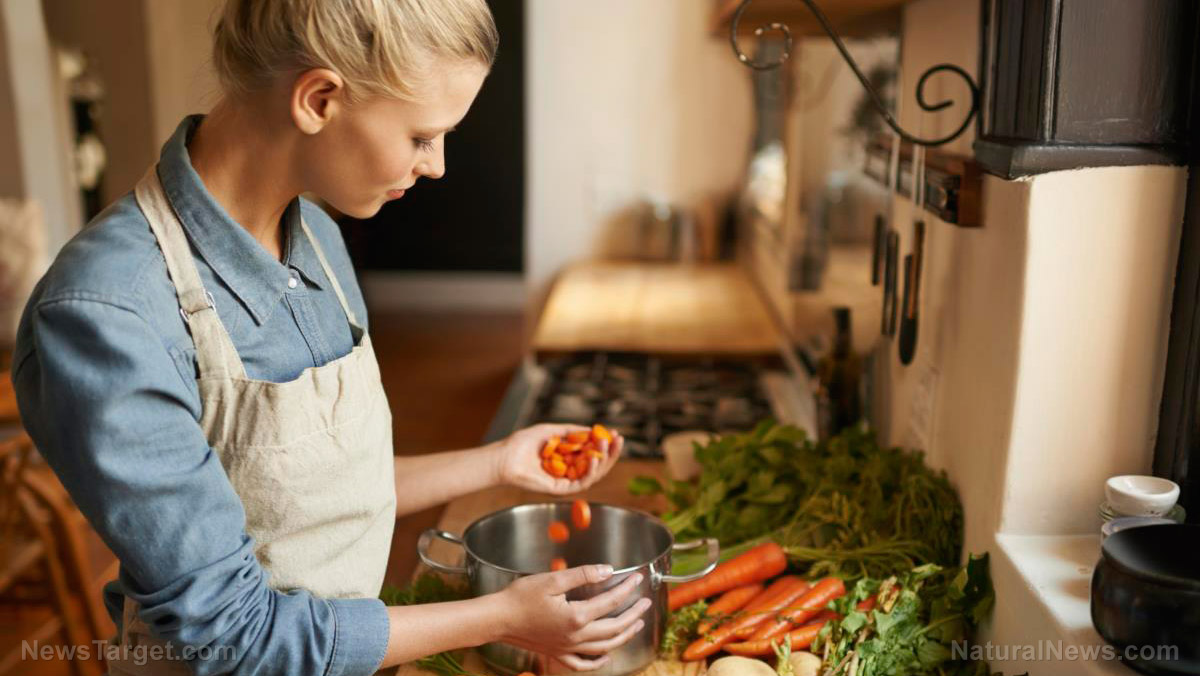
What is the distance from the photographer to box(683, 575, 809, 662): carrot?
1356 millimetres

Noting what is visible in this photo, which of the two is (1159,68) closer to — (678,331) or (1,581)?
(678,331)

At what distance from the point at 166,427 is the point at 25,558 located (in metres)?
2.02

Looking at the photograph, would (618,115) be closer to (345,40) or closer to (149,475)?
(345,40)

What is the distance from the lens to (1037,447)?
1.24m

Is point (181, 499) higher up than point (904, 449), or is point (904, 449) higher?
point (181, 499)

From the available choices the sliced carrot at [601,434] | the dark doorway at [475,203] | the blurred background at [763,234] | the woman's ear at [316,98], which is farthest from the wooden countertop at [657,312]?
the dark doorway at [475,203]

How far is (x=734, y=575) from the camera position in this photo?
1492 mm

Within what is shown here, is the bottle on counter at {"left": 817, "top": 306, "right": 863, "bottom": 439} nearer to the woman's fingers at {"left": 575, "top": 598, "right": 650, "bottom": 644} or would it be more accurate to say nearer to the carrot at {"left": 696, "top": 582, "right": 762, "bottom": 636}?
the carrot at {"left": 696, "top": 582, "right": 762, "bottom": 636}

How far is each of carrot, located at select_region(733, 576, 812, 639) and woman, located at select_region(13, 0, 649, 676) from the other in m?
0.21

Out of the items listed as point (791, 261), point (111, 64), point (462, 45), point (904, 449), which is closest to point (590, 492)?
point (904, 449)

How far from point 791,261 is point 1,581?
2147 mm

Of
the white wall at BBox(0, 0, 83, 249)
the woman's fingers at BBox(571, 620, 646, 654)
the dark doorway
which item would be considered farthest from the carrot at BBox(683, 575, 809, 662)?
the dark doorway

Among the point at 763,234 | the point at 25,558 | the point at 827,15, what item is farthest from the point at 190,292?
the point at 763,234

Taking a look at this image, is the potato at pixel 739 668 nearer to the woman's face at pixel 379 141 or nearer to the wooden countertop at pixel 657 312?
the woman's face at pixel 379 141
